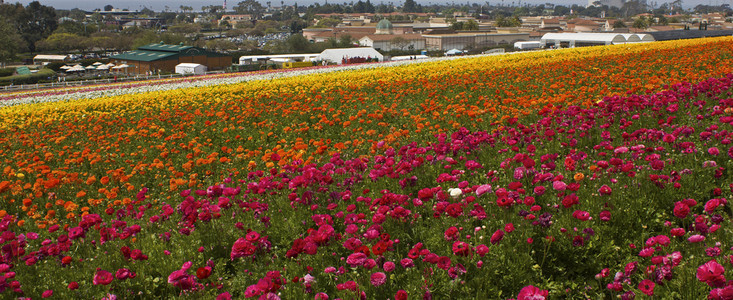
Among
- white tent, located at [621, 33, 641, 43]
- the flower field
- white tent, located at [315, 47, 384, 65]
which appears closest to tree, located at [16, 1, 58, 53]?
white tent, located at [315, 47, 384, 65]

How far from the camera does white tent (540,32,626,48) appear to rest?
6313 cm

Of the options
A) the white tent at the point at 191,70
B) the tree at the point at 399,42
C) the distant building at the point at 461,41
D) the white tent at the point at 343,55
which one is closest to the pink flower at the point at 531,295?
the white tent at the point at 191,70

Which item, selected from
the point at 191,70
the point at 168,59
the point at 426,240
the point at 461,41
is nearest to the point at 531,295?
the point at 426,240

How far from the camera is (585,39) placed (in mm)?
70000

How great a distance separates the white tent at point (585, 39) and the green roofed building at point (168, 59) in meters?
46.6

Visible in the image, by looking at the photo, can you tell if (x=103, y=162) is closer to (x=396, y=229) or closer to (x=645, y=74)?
(x=396, y=229)

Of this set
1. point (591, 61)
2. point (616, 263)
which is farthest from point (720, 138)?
point (591, 61)

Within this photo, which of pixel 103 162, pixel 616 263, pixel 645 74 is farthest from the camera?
pixel 645 74

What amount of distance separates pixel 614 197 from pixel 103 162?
878 centimetres

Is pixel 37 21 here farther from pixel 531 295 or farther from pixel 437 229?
pixel 531 295

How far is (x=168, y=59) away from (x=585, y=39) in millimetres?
53634

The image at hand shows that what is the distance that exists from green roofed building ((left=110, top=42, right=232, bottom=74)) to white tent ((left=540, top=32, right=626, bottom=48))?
153 feet

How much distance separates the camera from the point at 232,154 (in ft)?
33.2

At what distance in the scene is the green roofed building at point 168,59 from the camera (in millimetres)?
68250
